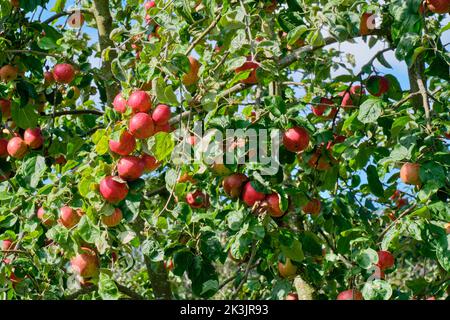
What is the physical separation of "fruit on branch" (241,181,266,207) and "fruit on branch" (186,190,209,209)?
21.2 inches

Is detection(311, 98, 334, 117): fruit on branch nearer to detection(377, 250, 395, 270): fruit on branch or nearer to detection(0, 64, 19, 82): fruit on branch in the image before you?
detection(377, 250, 395, 270): fruit on branch

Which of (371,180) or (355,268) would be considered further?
(371,180)

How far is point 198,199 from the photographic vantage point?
2434 millimetres

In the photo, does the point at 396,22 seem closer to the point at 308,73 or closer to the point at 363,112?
the point at 363,112

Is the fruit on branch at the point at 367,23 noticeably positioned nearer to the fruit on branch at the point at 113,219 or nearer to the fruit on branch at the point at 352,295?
the fruit on branch at the point at 352,295

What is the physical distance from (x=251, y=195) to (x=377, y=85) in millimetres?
855

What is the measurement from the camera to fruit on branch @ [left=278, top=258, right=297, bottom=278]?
2330 mm

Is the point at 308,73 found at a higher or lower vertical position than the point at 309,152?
higher

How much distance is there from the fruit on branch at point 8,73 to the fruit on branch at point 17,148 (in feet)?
0.82

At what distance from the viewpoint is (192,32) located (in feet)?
7.82

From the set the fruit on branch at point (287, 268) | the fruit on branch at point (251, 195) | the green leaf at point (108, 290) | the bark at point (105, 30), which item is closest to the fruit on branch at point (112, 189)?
the green leaf at point (108, 290)

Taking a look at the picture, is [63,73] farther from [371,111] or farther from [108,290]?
[371,111]
